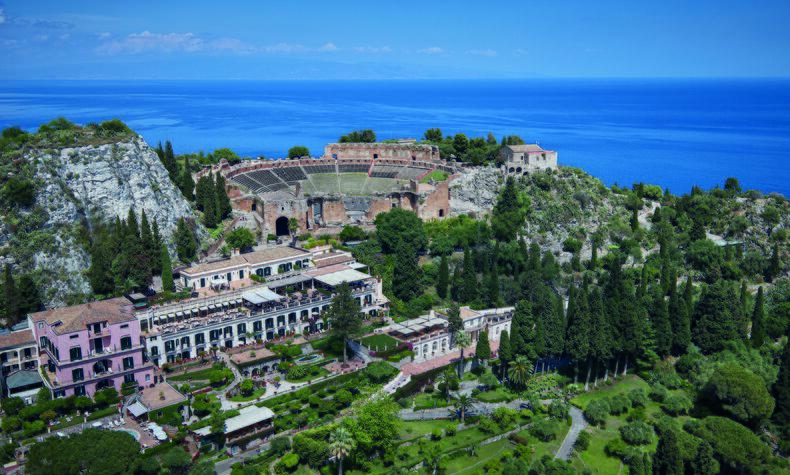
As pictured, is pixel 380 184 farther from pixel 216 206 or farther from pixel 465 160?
pixel 216 206

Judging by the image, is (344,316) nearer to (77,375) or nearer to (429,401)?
(429,401)

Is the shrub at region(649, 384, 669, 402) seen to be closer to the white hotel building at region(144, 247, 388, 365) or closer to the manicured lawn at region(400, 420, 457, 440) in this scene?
the manicured lawn at region(400, 420, 457, 440)

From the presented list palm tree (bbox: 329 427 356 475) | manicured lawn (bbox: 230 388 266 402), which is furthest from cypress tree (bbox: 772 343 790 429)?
manicured lawn (bbox: 230 388 266 402)

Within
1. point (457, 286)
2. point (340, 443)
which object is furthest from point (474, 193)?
point (340, 443)

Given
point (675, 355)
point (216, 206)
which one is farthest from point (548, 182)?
point (216, 206)

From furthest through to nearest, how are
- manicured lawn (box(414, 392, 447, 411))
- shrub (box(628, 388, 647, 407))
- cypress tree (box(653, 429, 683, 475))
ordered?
shrub (box(628, 388, 647, 407))
manicured lawn (box(414, 392, 447, 411))
cypress tree (box(653, 429, 683, 475))
